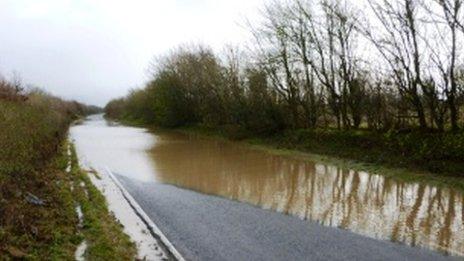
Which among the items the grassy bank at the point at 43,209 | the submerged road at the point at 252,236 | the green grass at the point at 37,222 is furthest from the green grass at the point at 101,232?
the submerged road at the point at 252,236

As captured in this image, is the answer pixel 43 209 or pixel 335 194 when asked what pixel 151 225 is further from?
pixel 335 194

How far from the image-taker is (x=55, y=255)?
382 inches

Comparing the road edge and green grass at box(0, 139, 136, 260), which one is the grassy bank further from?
the road edge

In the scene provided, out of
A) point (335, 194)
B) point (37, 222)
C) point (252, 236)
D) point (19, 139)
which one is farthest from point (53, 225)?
point (335, 194)

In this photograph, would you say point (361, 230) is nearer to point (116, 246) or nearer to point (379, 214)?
point (379, 214)

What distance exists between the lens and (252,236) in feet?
39.3

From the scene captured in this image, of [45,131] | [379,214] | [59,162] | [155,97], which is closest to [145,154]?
[45,131]

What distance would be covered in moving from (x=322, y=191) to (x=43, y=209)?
8.90 meters

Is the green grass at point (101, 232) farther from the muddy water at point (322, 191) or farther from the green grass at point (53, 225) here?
the muddy water at point (322, 191)

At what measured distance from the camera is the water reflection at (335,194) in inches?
494

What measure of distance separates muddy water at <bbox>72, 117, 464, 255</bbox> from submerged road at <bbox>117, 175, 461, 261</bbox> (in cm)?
67

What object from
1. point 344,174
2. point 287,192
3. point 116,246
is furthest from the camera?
point 344,174

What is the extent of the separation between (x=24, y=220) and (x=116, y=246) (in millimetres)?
2067

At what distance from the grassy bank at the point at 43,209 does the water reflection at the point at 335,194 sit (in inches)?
179
